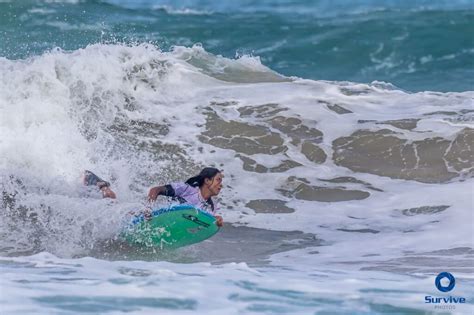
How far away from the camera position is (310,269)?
26.4 ft

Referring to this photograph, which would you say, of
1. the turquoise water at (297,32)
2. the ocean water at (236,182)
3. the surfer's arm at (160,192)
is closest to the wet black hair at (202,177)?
the surfer's arm at (160,192)

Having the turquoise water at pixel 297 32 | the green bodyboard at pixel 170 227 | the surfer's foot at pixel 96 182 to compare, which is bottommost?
the green bodyboard at pixel 170 227

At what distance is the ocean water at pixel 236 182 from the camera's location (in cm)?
687

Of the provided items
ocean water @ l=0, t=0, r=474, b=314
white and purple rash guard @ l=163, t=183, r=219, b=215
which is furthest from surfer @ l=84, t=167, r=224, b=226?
ocean water @ l=0, t=0, r=474, b=314

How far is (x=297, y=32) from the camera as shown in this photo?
68.7 feet


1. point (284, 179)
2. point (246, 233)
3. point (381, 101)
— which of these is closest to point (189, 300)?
point (246, 233)

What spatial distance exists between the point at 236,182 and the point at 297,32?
34.0ft

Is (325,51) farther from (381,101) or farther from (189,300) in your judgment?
(189,300)

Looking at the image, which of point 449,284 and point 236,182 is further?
point 236,182

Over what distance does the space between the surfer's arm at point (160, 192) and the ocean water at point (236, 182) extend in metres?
0.36

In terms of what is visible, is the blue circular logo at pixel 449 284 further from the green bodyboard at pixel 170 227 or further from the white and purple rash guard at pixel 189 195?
the white and purple rash guard at pixel 189 195

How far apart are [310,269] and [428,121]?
15.7ft

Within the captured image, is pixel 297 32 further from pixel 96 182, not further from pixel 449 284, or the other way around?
pixel 449 284

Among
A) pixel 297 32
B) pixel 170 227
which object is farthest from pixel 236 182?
pixel 297 32
